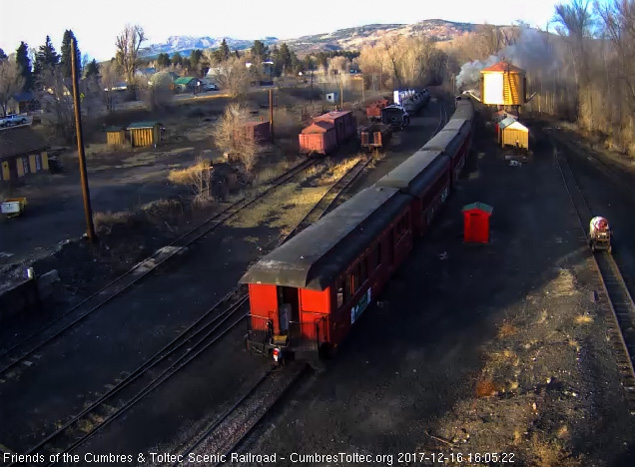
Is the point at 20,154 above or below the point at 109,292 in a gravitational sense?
above

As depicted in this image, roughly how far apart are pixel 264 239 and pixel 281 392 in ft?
37.3

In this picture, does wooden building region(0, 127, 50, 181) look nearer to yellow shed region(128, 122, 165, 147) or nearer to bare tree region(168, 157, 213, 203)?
bare tree region(168, 157, 213, 203)

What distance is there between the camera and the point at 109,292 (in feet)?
60.5

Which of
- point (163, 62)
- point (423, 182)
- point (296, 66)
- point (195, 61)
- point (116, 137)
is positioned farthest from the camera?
point (296, 66)

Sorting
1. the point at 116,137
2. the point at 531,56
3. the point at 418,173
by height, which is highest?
the point at 531,56

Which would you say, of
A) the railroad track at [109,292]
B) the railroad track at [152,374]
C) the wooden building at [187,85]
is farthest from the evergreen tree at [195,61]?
the railroad track at [152,374]

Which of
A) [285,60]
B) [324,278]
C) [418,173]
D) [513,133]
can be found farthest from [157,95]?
[285,60]

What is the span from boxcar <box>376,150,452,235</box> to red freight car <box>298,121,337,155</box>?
1280 cm

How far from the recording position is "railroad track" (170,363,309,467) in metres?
10.5

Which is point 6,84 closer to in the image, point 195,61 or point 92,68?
point 92,68

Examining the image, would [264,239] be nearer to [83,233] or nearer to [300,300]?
[83,233]

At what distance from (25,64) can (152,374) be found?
306ft

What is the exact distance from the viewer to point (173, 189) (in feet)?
104

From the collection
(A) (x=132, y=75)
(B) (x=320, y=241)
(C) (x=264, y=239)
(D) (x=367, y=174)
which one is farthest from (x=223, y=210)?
(A) (x=132, y=75)
